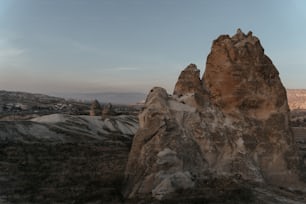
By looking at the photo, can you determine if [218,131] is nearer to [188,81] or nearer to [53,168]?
[188,81]

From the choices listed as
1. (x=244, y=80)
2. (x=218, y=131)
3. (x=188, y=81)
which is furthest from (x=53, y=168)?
(x=244, y=80)

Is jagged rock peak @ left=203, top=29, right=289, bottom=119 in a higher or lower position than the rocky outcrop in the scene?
higher

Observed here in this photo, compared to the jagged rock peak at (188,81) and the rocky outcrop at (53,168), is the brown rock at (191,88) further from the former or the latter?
the rocky outcrop at (53,168)

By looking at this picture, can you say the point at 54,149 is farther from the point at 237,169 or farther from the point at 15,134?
the point at 237,169

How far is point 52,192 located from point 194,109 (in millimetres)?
5308

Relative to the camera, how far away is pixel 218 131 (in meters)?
14.2

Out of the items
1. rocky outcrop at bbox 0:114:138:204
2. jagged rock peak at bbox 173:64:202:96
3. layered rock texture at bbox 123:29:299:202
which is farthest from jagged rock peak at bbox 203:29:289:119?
rocky outcrop at bbox 0:114:138:204

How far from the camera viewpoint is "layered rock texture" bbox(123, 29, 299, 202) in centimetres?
1222

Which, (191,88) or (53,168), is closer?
(191,88)

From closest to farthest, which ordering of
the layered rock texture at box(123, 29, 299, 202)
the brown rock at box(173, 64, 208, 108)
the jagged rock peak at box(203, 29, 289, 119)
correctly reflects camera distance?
the layered rock texture at box(123, 29, 299, 202), the brown rock at box(173, 64, 208, 108), the jagged rock peak at box(203, 29, 289, 119)

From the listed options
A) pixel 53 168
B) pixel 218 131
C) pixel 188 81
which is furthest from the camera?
pixel 53 168

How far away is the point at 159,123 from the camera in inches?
505

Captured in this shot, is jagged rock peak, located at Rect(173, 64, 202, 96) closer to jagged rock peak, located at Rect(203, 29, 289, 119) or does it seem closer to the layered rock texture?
the layered rock texture

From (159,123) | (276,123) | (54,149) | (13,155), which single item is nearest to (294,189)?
(276,123)
